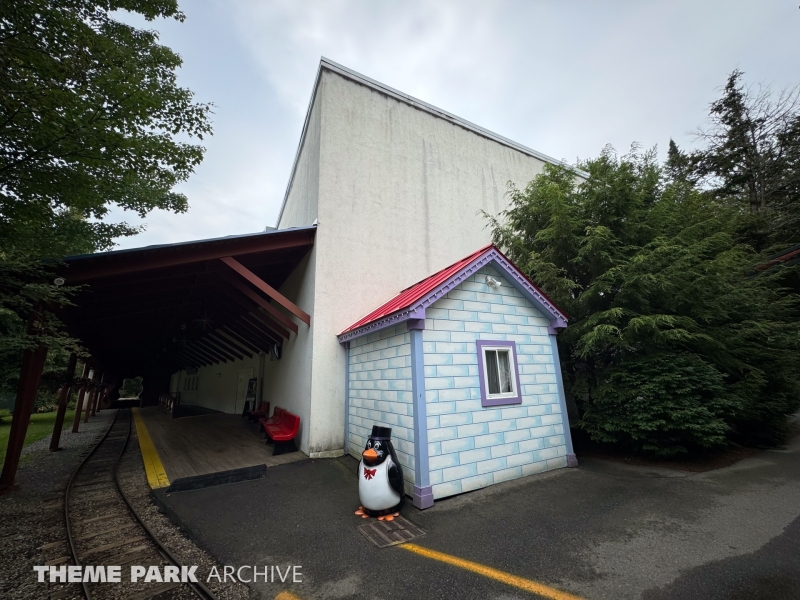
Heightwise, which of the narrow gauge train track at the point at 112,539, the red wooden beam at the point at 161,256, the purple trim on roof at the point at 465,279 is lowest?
the narrow gauge train track at the point at 112,539

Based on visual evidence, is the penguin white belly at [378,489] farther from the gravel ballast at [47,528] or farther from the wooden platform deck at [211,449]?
the wooden platform deck at [211,449]

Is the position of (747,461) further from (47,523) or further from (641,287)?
(47,523)

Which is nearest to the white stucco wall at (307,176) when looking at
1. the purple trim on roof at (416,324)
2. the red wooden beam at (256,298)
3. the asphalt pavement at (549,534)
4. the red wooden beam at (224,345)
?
the red wooden beam at (256,298)

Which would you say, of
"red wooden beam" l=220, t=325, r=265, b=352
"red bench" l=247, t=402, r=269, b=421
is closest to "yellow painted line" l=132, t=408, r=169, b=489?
"red bench" l=247, t=402, r=269, b=421

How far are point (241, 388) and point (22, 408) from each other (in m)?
10.6

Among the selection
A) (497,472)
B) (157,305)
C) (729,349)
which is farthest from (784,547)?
(157,305)

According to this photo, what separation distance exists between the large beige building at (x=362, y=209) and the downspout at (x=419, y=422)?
10.6 ft

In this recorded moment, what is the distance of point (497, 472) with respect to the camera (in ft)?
18.3

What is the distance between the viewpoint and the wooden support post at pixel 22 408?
18.5ft

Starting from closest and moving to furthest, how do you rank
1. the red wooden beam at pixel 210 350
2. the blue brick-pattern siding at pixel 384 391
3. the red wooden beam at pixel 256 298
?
the blue brick-pattern siding at pixel 384 391 → the red wooden beam at pixel 256 298 → the red wooden beam at pixel 210 350

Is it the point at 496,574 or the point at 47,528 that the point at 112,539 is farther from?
the point at 496,574

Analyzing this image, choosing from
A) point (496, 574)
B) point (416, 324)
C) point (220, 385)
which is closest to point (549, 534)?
point (496, 574)

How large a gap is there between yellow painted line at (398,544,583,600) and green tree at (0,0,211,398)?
229 inches

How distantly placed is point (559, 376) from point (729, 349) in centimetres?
395
